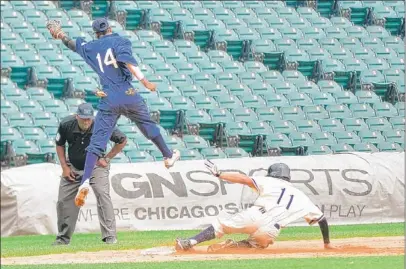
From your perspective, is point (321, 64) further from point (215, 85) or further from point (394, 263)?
point (394, 263)

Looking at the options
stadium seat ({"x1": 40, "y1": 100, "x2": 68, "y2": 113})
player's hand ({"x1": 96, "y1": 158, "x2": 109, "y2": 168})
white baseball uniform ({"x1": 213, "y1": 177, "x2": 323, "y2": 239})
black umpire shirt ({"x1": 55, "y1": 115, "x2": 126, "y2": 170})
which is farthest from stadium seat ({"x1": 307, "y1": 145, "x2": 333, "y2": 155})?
white baseball uniform ({"x1": 213, "y1": 177, "x2": 323, "y2": 239})

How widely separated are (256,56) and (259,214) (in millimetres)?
12078

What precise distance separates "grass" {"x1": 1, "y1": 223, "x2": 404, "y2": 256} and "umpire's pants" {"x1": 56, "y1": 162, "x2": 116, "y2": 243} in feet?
0.65

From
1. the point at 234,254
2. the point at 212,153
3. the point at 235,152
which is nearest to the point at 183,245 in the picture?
the point at 234,254

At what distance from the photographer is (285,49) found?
2338 centimetres

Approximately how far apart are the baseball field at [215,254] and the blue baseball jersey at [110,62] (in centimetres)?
170

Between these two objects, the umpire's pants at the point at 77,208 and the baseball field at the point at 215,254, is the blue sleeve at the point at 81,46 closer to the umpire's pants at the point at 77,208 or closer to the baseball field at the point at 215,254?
the baseball field at the point at 215,254

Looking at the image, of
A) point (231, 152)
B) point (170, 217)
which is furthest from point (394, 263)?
point (231, 152)

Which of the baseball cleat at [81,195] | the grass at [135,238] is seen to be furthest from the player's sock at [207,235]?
the grass at [135,238]

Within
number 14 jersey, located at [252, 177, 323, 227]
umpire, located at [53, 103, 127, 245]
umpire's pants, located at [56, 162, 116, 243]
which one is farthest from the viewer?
umpire's pants, located at [56, 162, 116, 243]

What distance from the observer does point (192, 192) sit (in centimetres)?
1683

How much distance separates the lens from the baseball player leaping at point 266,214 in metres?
11.5

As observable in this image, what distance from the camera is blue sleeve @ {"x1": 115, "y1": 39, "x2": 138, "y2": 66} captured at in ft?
36.1

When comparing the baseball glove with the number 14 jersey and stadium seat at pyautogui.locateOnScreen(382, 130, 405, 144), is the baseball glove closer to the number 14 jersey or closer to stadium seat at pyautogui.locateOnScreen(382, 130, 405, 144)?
the number 14 jersey
